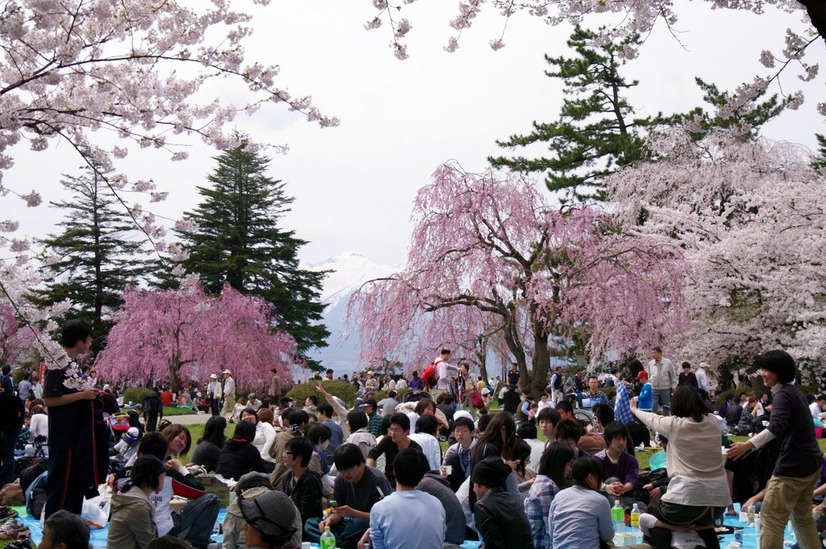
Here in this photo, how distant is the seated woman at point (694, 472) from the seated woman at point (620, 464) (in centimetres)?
160

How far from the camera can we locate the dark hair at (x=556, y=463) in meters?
5.81

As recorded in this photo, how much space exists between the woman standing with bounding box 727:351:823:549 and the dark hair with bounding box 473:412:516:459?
1.76 m

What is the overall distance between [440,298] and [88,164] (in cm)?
1230

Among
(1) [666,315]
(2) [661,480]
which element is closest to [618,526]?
(2) [661,480]

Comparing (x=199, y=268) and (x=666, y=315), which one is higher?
(x=199, y=268)

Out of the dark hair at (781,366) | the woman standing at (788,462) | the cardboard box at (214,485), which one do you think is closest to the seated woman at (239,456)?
the cardboard box at (214,485)

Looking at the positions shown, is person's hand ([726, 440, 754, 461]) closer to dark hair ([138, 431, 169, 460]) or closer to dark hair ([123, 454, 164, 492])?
dark hair ([123, 454, 164, 492])

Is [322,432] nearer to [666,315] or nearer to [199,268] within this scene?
[666,315]

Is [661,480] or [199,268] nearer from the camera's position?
[661,480]

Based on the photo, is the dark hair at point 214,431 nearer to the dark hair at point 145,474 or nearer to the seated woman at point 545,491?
the dark hair at point 145,474

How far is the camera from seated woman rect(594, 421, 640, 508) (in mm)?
7125

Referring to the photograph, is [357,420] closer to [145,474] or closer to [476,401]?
[145,474]

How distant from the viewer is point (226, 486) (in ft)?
24.3

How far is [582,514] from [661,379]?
353 inches
